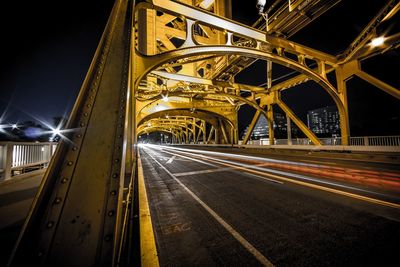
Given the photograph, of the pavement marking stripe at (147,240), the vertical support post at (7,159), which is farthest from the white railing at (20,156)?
the pavement marking stripe at (147,240)

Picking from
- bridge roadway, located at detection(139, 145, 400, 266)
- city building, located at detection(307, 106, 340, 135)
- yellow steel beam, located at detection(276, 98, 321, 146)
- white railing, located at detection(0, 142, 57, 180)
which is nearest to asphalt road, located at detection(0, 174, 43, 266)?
white railing, located at detection(0, 142, 57, 180)

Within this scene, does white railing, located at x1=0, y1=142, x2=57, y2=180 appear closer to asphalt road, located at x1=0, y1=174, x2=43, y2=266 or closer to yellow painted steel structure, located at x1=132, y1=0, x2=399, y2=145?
asphalt road, located at x1=0, y1=174, x2=43, y2=266

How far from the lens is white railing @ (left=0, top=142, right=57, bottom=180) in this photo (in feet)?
18.7

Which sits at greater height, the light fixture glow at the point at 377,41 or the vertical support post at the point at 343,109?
the light fixture glow at the point at 377,41

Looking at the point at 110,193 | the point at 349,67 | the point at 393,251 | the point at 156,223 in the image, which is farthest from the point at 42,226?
the point at 349,67

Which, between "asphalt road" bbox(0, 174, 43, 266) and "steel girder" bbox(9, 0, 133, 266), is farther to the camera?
"asphalt road" bbox(0, 174, 43, 266)

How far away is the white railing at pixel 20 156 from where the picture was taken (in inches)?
225

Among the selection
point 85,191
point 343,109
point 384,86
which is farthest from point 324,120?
point 85,191

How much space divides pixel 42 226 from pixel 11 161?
7.37 meters

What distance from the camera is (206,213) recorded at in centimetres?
363

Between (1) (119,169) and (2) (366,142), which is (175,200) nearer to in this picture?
(1) (119,169)

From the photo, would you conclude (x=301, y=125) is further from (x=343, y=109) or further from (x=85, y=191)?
(x=85, y=191)

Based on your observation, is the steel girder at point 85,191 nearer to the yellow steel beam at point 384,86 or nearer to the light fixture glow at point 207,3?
the yellow steel beam at point 384,86

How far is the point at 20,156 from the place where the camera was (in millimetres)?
6742
